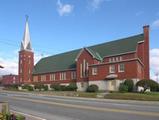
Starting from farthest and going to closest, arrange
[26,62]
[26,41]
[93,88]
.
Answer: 1. [26,41]
2. [26,62]
3. [93,88]

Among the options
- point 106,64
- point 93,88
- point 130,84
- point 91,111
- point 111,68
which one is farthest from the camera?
point 106,64

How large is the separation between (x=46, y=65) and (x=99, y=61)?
27793mm

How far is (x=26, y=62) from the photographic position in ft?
298

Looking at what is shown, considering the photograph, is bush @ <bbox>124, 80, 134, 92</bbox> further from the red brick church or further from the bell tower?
the bell tower

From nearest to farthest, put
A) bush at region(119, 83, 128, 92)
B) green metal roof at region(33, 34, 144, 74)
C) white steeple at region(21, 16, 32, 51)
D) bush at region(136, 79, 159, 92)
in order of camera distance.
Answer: bush at region(136, 79, 159, 92) → bush at region(119, 83, 128, 92) → green metal roof at region(33, 34, 144, 74) → white steeple at region(21, 16, 32, 51)

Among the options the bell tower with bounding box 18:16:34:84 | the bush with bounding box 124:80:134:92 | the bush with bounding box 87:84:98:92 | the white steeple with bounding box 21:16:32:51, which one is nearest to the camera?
the bush with bounding box 124:80:134:92

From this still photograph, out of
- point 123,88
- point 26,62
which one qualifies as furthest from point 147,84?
point 26,62

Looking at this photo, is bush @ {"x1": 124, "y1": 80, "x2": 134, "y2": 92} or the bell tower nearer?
bush @ {"x1": 124, "y1": 80, "x2": 134, "y2": 92}

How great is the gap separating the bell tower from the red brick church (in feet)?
33.1

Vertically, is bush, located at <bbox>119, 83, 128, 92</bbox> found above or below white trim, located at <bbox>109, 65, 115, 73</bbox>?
below

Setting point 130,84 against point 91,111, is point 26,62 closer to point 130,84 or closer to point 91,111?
point 130,84

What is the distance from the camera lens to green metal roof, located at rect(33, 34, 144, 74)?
59.5m

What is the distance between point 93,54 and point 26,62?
33869mm

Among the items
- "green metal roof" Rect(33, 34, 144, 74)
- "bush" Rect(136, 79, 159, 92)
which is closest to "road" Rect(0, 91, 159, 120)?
"bush" Rect(136, 79, 159, 92)
